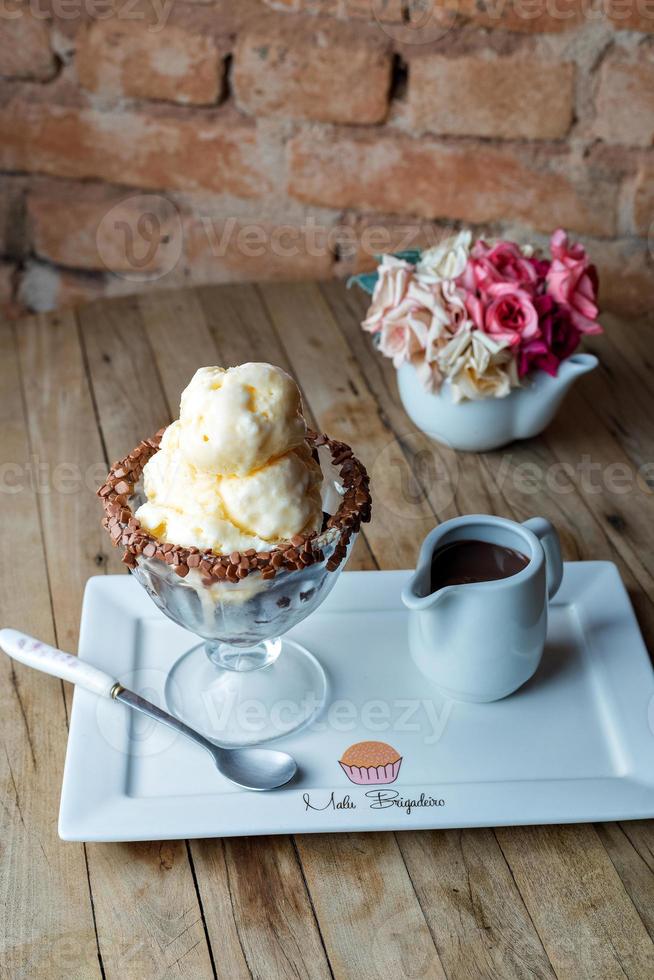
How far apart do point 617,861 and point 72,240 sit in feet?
4.70

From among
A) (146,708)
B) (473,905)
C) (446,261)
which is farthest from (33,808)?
(446,261)

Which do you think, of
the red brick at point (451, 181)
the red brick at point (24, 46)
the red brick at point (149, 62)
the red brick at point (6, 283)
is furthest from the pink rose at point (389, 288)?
the red brick at point (6, 283)

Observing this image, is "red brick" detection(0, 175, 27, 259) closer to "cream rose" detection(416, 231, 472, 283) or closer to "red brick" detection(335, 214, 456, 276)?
"red brick" detection(335, 214, 456, 276)

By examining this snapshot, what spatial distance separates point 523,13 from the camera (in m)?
1.53

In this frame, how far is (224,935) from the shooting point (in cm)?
69

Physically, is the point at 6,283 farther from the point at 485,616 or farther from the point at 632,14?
the point at 485,616


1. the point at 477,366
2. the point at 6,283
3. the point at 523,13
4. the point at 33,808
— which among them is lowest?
the point at 6,283

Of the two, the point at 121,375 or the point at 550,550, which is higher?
the point at 550,550

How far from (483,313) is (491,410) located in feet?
0.35

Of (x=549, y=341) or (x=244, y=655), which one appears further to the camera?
(x=549, y=341)

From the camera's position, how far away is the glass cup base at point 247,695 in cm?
82

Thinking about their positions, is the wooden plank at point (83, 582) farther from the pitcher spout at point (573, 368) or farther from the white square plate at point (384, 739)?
the pitcher spout at point (573, 368)

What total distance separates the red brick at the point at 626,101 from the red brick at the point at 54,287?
2.91 feet

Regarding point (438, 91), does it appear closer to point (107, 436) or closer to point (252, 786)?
point (107, 436)
